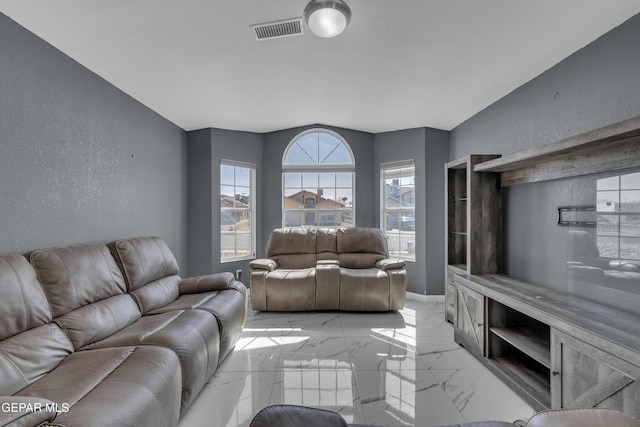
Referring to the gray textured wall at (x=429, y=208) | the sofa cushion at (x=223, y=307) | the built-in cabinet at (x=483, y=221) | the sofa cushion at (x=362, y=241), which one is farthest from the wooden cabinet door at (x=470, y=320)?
the sofa cushion at (x=223, y=307)

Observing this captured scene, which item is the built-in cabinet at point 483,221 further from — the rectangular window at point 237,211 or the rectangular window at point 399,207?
the rectangular window at point 237,211

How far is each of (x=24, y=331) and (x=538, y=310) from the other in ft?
9.77

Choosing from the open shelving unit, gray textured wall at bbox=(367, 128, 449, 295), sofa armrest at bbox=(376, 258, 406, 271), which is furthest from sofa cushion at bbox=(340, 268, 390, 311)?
the open shelving unit

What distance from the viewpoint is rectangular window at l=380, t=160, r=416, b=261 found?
4.70 meters

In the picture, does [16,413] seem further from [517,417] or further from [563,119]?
[563,119]

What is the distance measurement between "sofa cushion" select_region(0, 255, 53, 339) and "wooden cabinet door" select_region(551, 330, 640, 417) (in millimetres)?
2942

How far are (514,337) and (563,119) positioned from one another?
1755 mm

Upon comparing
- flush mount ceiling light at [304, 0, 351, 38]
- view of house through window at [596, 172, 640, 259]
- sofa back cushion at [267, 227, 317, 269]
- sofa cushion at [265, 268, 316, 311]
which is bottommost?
sofa cushion at [265, 268, 316, 311]

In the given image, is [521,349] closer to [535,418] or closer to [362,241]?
[535,418]

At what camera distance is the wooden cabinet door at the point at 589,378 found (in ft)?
4.36

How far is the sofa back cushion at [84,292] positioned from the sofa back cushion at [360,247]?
2.78 m

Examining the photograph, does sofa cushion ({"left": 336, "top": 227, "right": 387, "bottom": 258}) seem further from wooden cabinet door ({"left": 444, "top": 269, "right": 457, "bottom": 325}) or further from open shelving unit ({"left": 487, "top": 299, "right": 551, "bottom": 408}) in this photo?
open shelving unit ({"left": 487, "top": 299, "right": 551, "bottom": 408})

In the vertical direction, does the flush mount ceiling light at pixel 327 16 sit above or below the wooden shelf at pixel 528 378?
above

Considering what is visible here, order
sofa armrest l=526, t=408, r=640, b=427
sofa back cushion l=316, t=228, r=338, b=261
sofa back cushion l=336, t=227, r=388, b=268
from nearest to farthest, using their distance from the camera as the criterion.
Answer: sofa armrest l=526, t=408, r=640, b=427
sofa back cushion l=336, t=227, r=388, b=268
sofa back cushion l=316, t=228, r=338, b=261
